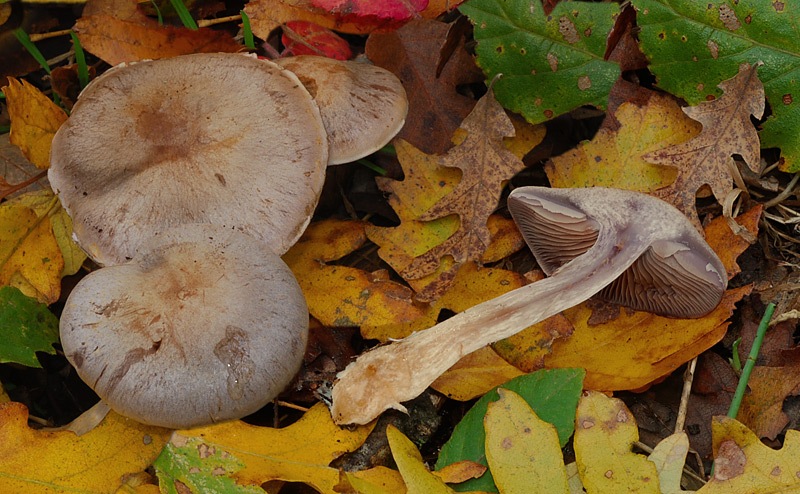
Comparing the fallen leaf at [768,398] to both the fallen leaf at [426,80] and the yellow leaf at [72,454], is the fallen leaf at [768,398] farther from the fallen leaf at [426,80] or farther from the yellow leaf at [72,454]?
the yellow leaf at [72,454]

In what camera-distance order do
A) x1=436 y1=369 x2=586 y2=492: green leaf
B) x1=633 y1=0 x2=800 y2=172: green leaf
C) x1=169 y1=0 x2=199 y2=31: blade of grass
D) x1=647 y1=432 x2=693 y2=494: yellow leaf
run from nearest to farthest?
x1=647 y1=432 x2=693 y2=494: yellow leaf
x1=436 y1=369 x2=586 y2=492: green leaf
x1=633 y1=0 x2=800 y2=172: green leaf
x1=169 y1=0 x2=199 y2=31: blade of grass

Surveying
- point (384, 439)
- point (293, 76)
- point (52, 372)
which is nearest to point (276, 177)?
point (293, 76)

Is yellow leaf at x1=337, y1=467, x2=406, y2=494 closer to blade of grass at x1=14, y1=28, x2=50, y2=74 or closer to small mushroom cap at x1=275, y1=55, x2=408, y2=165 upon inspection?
small mushroom cap at x1=275, y1=55, x2=408, y2=165

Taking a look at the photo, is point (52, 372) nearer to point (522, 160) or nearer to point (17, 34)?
point (17, 34)

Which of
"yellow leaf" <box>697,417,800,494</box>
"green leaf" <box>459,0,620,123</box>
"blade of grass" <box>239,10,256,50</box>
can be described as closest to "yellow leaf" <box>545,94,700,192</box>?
"green leaf" <box>459,0,620,123</box>

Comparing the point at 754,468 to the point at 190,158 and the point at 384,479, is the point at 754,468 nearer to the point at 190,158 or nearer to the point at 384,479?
the point at 384,479

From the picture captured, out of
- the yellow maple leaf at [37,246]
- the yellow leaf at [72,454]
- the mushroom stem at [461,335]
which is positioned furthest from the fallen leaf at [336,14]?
the yellow leaf at [72,454]
